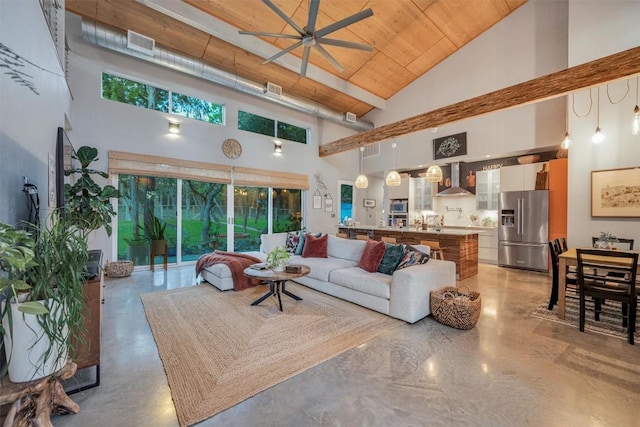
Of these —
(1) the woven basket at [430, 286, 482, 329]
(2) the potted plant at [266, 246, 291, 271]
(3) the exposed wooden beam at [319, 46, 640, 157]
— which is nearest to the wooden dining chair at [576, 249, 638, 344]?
→ (1) the woven basket at [430, 286, 482, 329]

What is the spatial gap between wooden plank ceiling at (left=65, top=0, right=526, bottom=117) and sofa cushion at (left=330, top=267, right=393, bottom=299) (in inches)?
190

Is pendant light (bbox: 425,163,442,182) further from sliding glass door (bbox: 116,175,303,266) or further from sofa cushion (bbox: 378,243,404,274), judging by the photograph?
sliding glass door (bbox: 116,175,303,266)

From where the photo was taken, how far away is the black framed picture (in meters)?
7.12

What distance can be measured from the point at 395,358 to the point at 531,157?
20.8 ft

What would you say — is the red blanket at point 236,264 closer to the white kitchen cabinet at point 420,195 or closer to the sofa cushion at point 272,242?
the sofa cushion at point 272,242

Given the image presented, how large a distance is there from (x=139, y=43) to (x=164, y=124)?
1530mm

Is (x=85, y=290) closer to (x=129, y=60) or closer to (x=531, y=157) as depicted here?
(x=129, y=60)

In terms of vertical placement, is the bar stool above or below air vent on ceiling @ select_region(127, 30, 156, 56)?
below

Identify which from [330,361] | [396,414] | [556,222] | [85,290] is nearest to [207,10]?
[85,290]

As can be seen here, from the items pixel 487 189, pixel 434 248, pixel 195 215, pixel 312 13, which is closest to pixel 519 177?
pixel 487 189

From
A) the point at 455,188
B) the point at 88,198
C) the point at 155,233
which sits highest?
the point at 455,188

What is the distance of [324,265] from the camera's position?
167 inches

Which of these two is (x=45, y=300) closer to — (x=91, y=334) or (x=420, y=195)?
(x=91, y=334)

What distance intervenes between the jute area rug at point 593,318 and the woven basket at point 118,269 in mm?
6487
